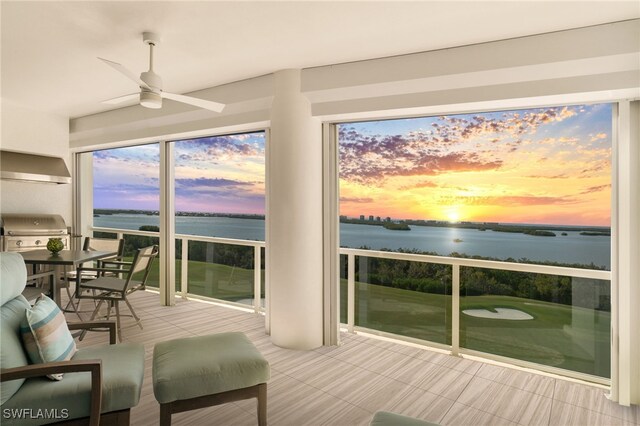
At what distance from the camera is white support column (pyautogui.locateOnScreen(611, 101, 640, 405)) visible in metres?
2.53

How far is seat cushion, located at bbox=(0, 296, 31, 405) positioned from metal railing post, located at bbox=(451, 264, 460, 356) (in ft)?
10.4

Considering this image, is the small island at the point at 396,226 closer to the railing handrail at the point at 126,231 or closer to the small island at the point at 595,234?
the small island at the point at 595,234

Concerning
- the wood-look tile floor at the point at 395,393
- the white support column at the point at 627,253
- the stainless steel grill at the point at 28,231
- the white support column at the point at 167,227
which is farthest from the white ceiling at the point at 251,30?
the wood-look tile floor at the point at 395,393

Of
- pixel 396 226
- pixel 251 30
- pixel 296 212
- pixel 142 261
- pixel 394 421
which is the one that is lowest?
pixel 394 421

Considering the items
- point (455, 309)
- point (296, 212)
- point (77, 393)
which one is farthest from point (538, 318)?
point (77, 393)

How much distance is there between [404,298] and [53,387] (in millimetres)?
2916

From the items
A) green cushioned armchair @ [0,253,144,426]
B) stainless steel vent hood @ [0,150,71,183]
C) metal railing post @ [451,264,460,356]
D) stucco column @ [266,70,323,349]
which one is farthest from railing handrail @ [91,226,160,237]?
metal railing post @ [451,264,460,356]

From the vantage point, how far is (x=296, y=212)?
3.49 meters

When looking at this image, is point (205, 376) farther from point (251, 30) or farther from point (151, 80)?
point (251, 30)

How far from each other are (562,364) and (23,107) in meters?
7.06

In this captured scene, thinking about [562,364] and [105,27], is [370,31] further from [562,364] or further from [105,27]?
[562,364]

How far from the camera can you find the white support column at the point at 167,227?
4.88m

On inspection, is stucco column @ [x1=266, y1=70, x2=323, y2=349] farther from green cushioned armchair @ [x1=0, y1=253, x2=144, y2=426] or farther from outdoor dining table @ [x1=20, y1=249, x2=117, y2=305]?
outdoor dining table @ [x1=20, y1=249, x2=117, y2=305]

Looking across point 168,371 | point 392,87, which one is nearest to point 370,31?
point 392,87
